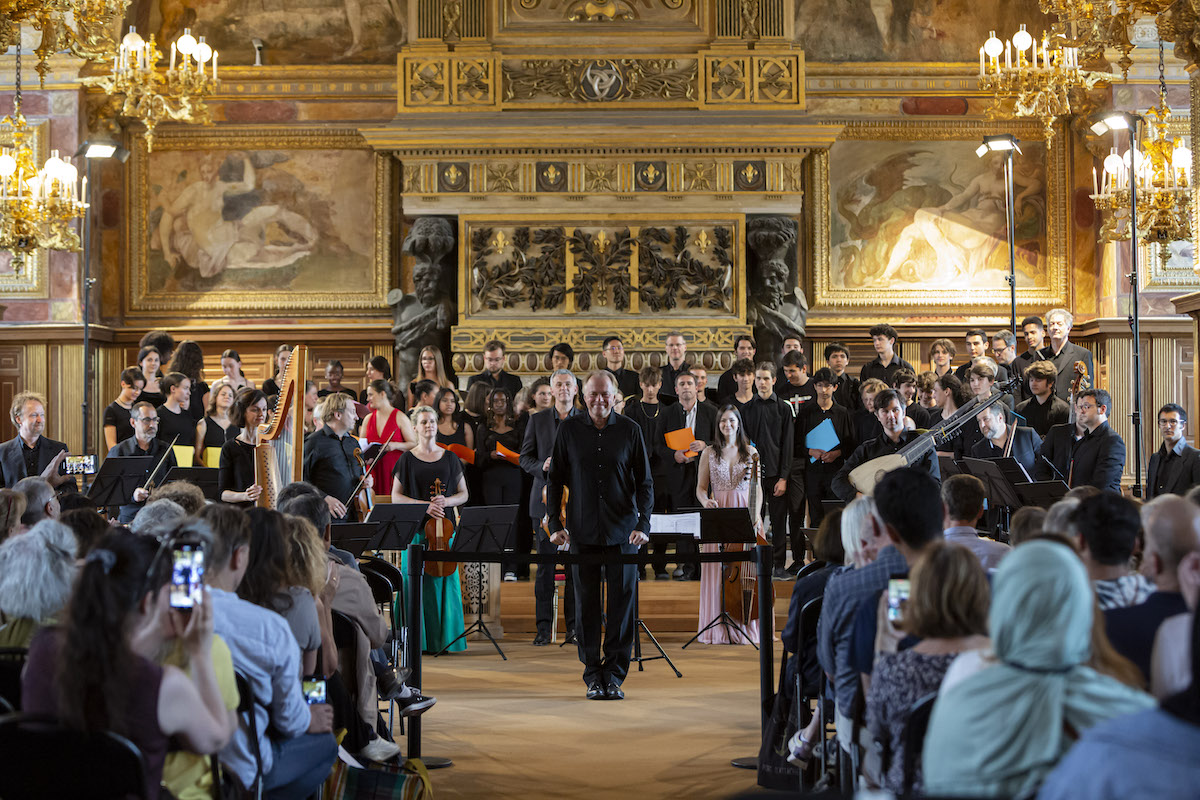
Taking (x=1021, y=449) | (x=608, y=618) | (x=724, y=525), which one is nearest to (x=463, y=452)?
(x=724, y=525)

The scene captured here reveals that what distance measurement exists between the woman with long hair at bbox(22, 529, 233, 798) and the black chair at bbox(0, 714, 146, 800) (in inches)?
1.8

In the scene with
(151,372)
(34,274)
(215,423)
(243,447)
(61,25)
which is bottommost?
(243,447)

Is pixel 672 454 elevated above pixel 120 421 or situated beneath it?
situated beneath

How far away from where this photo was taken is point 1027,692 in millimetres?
2412

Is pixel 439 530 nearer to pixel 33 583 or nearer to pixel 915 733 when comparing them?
pixel 33 583

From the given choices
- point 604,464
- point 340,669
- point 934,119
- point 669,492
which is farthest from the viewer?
point 934,119

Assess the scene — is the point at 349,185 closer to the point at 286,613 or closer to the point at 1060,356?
the point at 1060,356

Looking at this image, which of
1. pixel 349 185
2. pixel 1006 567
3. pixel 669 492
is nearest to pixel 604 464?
pixel 669 492

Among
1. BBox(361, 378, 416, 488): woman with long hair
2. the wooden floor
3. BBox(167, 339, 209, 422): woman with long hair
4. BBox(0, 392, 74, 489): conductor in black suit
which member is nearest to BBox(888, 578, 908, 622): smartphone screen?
the wooden floor

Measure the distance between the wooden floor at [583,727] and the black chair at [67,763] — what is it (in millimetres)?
2623

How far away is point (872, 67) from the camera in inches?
572

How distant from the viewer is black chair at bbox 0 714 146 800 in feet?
8.74

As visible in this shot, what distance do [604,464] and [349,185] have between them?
8.38 metres

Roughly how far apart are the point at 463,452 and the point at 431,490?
848mm
